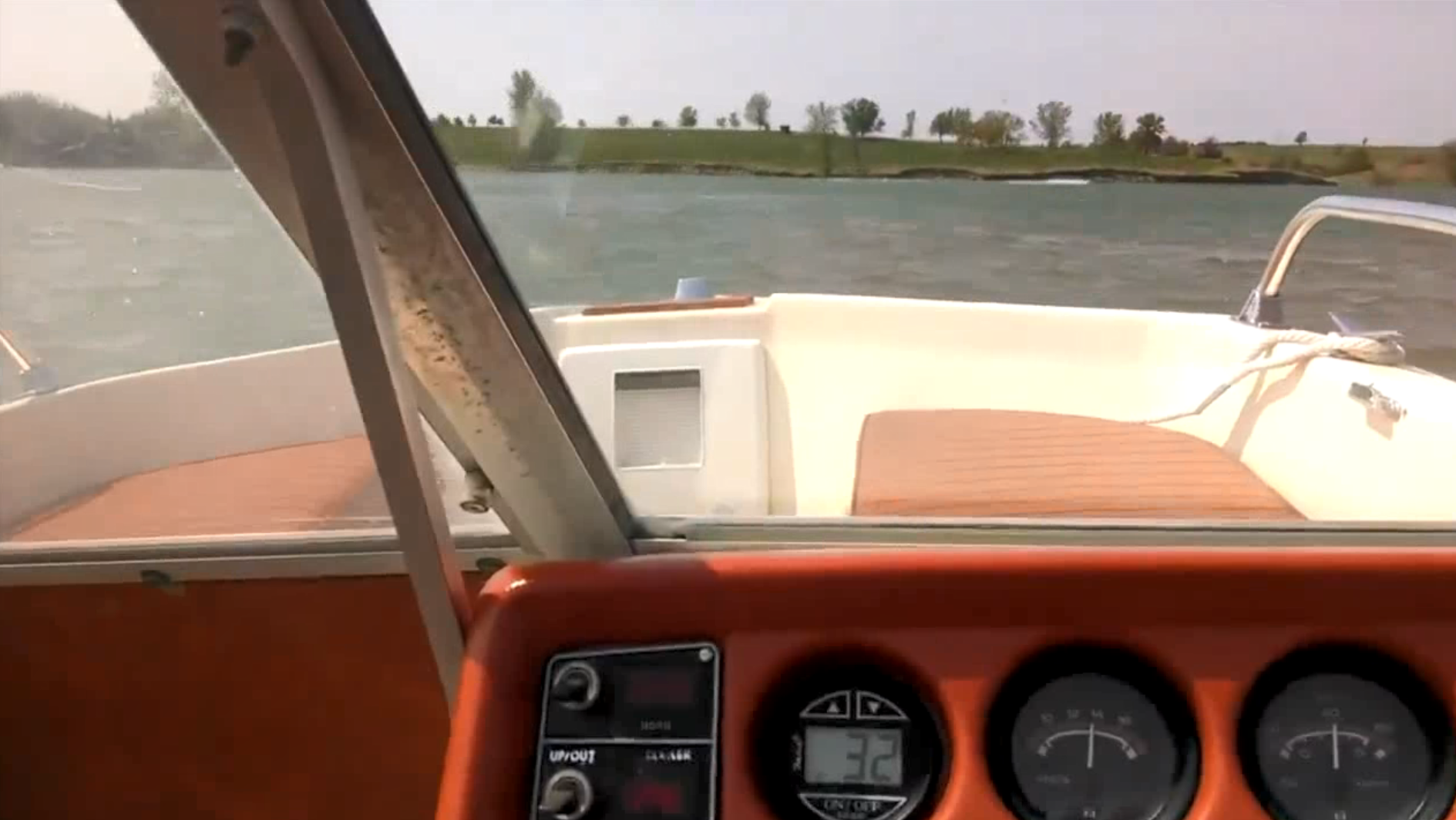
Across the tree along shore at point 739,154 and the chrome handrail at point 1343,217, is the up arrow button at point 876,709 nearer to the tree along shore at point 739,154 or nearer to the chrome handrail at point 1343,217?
the tree along shore at point 739,154

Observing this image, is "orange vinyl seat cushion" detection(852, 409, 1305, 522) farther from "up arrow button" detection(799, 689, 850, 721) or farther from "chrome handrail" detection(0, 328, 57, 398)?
"chrome handrail" detection(0, 328, 57, 398)

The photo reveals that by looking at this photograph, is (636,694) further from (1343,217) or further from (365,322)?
(1343,217)

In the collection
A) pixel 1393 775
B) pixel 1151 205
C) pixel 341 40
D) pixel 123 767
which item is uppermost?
pixel 341 40

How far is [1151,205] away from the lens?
1383mm

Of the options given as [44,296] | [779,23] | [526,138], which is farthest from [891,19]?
[44,296]

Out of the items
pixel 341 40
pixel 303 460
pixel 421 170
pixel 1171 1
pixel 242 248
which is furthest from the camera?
pixel 303 460

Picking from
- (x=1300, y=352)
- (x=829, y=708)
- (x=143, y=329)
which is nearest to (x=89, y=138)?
(x=143, y=329)

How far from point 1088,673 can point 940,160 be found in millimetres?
510

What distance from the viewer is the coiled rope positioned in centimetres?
184

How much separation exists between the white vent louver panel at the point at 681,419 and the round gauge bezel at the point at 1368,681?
50 cm

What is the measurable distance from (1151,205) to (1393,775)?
2.13 ft

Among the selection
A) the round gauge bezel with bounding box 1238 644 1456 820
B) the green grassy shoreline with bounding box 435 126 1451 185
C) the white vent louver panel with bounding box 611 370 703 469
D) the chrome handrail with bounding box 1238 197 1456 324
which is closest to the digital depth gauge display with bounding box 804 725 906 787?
the round gauge bezel with bounding box 1238 644 1456 820

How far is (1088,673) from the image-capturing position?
98cm

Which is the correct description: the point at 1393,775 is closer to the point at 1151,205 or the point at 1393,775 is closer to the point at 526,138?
the point at 1151,205
